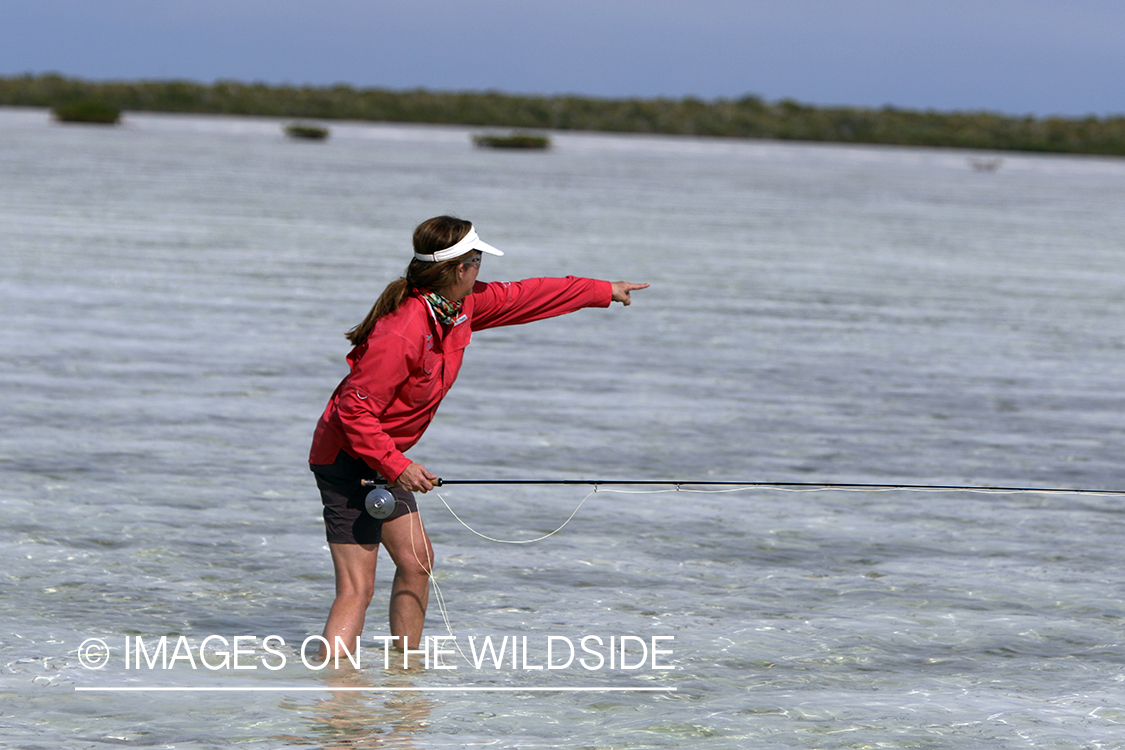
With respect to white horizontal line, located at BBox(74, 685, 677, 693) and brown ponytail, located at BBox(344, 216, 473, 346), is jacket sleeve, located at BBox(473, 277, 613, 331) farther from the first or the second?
white horizontal line, located at BBox(74, 685, 677, 693)

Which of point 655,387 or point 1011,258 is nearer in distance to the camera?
point 655,387

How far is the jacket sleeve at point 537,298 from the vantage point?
610cm

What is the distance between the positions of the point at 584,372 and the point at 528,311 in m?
8.01

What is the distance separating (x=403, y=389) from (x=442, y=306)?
33 cm

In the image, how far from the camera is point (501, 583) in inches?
307

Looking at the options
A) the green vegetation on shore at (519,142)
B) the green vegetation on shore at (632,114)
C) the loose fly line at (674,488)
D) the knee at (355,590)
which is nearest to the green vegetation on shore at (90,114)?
the green vegetation on shore at (519,142)

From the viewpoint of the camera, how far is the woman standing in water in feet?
18.2

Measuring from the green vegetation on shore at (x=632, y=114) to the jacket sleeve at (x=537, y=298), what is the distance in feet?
337

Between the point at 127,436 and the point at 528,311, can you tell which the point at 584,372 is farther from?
the point at 528,311

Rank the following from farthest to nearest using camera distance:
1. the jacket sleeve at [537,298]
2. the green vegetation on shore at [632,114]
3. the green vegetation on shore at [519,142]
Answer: the green vegetation on shore at [632,114] < the green vegetation on shore at [519,142] < the jacket sleeve at [537,298]

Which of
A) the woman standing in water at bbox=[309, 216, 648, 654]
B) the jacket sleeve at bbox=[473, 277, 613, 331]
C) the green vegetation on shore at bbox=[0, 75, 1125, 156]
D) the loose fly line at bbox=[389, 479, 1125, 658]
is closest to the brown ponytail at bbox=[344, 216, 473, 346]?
the woman standing in water at bbox=[309, 216, 648, 654]

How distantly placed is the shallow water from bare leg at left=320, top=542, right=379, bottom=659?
0.86 feet

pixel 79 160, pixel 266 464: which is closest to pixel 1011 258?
pixel 266 464

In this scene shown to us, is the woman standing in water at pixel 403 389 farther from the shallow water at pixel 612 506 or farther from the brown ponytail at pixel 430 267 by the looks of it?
the shallow water at pixel 612 506
